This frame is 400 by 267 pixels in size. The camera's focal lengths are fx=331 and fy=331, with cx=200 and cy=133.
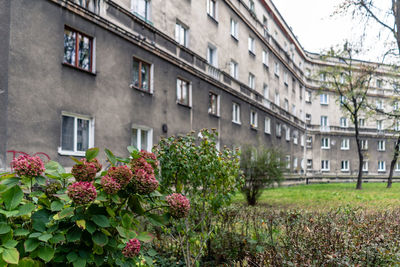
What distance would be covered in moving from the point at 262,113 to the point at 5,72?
20.5 metres

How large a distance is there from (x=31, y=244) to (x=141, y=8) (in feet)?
42.4

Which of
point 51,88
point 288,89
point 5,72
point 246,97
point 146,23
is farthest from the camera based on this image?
point 288,89

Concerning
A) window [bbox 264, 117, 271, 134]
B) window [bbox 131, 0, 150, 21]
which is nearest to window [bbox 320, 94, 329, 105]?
window [bbox 264, 117, 271, 134]

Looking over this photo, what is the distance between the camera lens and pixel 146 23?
13.3 metres

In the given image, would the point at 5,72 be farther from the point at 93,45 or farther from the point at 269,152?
the point at 269,152

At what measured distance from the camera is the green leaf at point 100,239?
2.10 metres

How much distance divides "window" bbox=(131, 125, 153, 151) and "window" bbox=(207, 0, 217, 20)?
9254mm

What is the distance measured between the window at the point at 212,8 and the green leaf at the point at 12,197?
18482 millimetres

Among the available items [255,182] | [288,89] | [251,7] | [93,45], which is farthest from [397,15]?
[288,89]

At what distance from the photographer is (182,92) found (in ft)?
53.1

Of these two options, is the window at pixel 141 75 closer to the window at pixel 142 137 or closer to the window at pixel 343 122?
the window at pixel 142 137

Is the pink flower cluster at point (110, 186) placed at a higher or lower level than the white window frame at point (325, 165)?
higher

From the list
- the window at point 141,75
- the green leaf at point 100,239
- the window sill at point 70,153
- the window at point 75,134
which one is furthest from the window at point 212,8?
the green leaf at point 100,239

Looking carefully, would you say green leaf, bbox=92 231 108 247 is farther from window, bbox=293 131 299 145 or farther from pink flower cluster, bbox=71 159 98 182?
window, bbox=293 131 299 145
